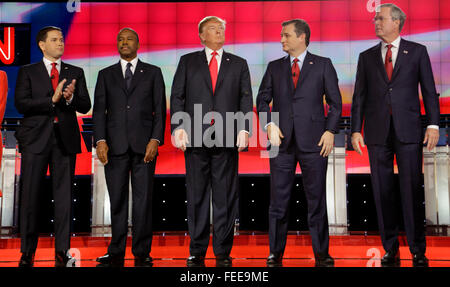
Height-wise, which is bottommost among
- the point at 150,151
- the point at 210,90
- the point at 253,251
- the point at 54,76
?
the point at 253,251

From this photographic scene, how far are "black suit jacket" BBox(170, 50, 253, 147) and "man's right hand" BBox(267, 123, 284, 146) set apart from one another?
148 mm

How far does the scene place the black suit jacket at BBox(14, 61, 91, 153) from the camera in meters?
3.59

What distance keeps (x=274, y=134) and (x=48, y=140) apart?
1.46 metres

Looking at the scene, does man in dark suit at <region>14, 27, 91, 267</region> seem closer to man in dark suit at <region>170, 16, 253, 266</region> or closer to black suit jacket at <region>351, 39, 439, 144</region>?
man in dark suit at <region>170, 16, 253, 266</region>

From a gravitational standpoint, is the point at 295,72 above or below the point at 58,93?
above

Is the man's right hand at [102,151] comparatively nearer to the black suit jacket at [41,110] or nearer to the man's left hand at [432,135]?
the black suit jacket at [41,110]

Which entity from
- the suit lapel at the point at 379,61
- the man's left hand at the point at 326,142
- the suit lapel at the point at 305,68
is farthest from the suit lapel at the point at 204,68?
the suit lapel at the point at 379,61

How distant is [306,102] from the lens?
354 cm

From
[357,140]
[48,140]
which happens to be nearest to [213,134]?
[357,140]

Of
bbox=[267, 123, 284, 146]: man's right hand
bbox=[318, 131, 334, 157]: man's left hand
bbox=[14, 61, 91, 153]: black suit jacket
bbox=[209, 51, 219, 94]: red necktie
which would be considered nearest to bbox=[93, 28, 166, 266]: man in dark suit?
bbox=[14, 61, 91, 153]: black suit jacket

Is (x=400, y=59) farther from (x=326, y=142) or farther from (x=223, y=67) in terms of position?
(x=223, y=67)

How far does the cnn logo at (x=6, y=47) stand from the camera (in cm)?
788
